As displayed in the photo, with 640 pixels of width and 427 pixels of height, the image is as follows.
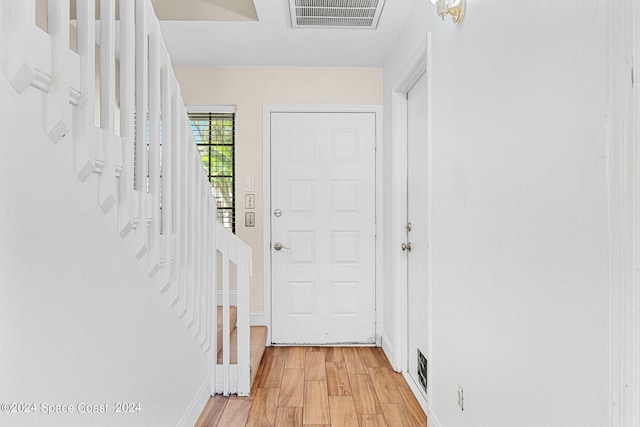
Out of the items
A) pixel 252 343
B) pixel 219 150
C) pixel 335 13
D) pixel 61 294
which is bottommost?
pixel 252 343

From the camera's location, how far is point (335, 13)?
9.00ft

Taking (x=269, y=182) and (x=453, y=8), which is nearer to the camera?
(x=453, y=8)

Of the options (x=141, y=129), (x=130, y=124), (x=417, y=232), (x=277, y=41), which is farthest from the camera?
(x=277, y=41)

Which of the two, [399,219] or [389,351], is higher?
[399,219]

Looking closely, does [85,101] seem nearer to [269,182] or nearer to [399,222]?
[399,222]

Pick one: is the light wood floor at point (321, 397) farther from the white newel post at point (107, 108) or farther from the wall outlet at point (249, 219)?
the white newel post at point (107, 108)

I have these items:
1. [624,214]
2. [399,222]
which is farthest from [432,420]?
[624,214]

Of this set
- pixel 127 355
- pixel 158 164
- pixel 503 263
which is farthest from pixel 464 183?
pixel 127 355

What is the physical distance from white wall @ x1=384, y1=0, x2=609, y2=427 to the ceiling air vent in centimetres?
69

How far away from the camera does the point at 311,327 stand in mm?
3822

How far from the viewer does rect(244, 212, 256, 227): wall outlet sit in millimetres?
3799

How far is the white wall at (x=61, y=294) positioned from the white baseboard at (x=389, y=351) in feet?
5.75

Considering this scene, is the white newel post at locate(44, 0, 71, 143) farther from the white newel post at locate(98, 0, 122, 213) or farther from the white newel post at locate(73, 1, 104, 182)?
the white newel post at locate(98, 0, 122, 213)

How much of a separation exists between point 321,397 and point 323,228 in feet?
4.64
